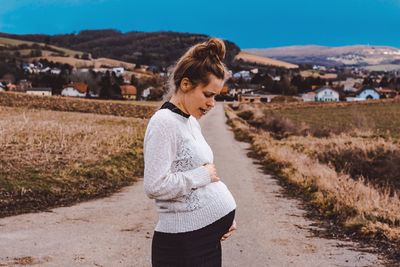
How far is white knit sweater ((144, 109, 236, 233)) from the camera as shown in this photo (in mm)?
2766

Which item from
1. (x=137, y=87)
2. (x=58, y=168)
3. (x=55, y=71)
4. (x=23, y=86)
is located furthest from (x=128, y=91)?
(x=58, y=168)

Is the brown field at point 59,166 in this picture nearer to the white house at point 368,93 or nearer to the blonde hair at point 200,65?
the blonde hair at point 200,65

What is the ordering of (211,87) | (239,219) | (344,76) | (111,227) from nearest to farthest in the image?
(211,87), (111,227), (239,219), (344,76)

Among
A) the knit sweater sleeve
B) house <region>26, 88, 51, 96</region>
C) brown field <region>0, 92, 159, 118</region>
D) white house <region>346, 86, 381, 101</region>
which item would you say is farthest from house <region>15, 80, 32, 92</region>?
the knit sweater sleeve

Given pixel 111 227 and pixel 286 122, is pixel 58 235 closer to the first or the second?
pixel 111 227

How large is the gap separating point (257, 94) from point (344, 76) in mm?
78624

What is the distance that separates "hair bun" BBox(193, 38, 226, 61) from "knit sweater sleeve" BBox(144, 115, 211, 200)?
1.32 ft

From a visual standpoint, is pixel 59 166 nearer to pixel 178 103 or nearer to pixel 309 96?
pixel 178 103

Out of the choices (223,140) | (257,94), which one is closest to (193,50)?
(223,140)

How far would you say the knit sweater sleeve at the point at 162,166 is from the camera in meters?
2.76

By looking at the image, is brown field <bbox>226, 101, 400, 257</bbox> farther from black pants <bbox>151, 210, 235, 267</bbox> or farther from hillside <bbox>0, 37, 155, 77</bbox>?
hillside <bbox>0, 37, 155, 77</bbox>

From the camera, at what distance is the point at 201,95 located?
289 centimetres

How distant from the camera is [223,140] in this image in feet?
92.7

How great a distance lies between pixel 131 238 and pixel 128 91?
9614 cm
